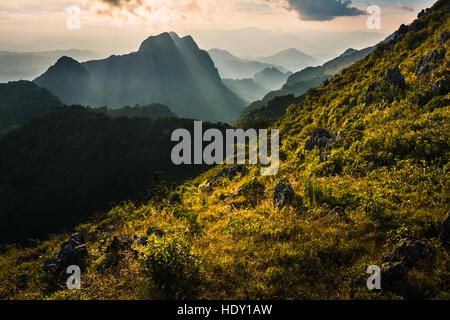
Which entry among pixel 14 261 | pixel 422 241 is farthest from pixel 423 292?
pixel 14 261

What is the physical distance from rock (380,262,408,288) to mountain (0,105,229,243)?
73.9m

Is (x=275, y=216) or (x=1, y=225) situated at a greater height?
(x=275, y=216)

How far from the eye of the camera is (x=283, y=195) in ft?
33.8

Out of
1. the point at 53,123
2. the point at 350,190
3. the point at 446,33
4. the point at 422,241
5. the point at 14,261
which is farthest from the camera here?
the point at 53,123

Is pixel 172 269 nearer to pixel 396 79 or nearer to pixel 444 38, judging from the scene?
pixel 396 79

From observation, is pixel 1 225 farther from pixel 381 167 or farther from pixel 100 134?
pixel 381 167

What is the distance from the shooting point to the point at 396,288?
5.24 meters

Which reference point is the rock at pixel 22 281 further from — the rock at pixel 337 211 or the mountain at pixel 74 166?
the mountain at pixel 74 166

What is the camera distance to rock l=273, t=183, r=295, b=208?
10.1 meters

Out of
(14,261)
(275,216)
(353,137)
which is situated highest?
(353,137)

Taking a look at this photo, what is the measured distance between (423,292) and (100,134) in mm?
138193

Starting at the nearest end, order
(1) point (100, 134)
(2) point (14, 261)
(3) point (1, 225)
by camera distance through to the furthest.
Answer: (2) point (14, 261) → (3) point (1, 225) → (1) point (100, 134)

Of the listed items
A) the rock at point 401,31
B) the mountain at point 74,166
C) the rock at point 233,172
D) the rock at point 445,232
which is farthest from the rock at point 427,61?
the mountain at point 74,166

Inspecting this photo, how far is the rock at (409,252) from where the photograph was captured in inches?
221
